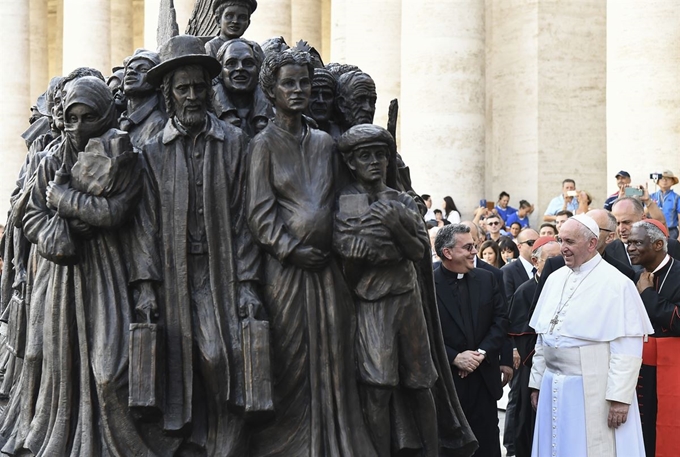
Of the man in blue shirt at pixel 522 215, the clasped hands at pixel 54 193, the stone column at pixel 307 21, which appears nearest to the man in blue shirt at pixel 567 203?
the man in blue shirt at pixel 522 215

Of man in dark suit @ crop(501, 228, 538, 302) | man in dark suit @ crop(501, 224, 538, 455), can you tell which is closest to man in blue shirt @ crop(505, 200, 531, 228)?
man in dark suit @ crop(501, 224, 538, 455)

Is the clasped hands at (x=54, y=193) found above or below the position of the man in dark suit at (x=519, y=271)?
above

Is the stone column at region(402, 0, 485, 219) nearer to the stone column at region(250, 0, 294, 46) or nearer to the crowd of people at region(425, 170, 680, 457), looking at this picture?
the stone column at region(250, 0, 294, 46)

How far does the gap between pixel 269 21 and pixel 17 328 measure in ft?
49.5

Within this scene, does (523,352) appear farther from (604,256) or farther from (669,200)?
(669,200)

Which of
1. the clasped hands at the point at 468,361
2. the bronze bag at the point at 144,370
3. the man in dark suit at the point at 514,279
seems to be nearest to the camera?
the bronze bag at the point at 144,370

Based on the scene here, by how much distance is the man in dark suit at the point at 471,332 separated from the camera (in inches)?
321

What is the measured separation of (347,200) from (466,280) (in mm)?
2620

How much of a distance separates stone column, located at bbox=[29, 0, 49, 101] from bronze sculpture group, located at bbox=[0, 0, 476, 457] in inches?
1139

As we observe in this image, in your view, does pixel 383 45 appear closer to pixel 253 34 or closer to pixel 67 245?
pixel 253 34

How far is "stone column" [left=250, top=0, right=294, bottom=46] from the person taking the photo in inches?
819

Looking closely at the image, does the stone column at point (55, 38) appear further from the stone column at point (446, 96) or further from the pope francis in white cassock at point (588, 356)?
the pope francis in white cassock at point (588, 356)

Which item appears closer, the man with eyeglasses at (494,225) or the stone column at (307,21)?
the man with eyeglasses at (494,225)

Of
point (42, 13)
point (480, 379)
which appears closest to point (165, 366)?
point (480, 379)
